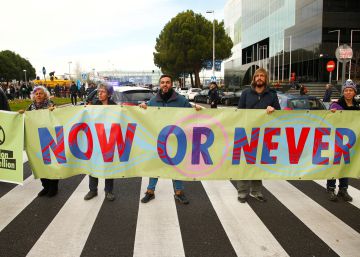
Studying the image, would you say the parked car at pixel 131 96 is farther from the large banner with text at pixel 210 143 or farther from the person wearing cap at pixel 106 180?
the large banner with text at pixel 210 143

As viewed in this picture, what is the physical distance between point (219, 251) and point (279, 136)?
2135mm

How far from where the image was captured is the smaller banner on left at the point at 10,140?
225 inches

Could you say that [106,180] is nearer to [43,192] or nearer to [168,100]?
[43,192]

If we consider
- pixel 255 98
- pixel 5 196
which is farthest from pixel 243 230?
pixel 5 196

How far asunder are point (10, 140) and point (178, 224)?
9.26ft

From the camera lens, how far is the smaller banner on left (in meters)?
5.71

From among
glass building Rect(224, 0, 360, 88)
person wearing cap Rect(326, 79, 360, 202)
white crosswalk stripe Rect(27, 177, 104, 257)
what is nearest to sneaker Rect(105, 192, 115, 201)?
white crosswalk stripe Rect(27, 177, 104, 257)

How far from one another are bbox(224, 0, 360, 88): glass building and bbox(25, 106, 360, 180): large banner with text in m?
32.5

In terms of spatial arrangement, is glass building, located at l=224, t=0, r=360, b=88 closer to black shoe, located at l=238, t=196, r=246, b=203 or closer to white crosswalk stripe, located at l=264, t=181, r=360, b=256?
white crosswalk stripe, located at l=264, t=181, r=360, b=256

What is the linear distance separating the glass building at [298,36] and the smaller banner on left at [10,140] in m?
33.4

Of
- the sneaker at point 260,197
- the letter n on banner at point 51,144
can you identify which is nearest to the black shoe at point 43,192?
the letter n on banner at point 51,144

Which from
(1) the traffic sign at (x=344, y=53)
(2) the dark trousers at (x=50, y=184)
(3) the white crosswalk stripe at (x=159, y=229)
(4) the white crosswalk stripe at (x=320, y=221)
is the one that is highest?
(1) the traffic sign at (x=344, y=53)

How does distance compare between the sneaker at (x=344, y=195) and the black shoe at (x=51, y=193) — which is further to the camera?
the black shoe at (x=51, y=193)

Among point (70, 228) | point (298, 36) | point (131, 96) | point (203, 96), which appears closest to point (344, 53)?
point (131, 96)
